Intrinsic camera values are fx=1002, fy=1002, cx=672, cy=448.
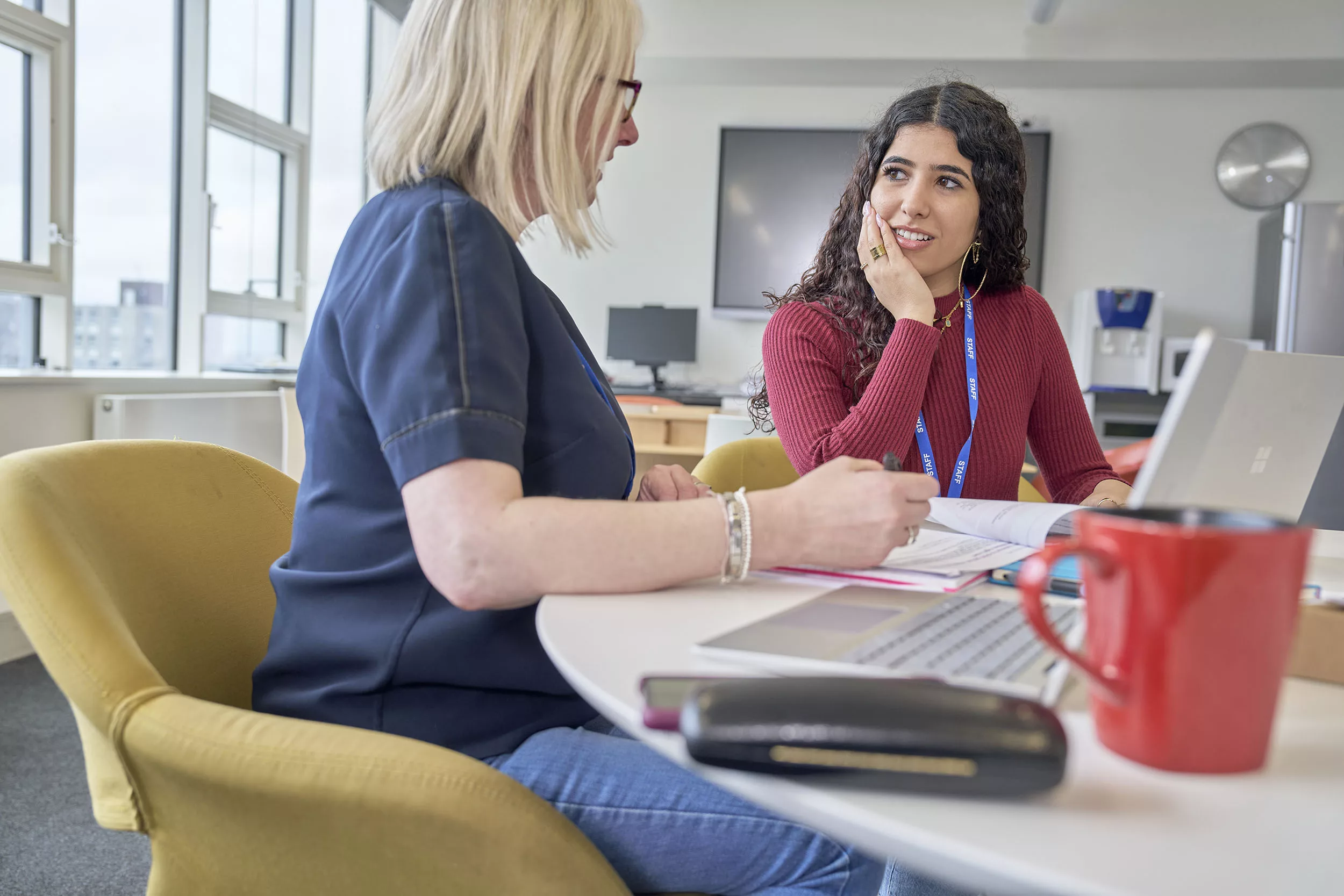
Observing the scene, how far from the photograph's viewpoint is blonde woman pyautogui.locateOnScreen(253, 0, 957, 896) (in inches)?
28.5

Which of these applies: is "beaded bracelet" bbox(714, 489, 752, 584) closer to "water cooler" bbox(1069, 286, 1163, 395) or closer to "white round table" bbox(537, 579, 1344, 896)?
"white round table" bbox(537, 579, 1344, 896)

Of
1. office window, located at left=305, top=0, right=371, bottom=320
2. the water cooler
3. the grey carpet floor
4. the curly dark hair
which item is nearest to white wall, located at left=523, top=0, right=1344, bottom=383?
the water cooler

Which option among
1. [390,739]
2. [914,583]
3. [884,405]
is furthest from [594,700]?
[884,405]

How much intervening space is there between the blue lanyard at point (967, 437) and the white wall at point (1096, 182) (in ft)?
13.0

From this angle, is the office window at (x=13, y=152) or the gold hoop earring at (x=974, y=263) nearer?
the gold hoop earring at (x=974, y=263)

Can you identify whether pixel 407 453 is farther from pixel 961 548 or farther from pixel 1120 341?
pixel 1120 341

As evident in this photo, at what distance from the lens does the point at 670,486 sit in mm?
1101

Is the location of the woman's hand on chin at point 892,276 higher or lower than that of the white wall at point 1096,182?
lower

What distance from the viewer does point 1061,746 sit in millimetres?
428

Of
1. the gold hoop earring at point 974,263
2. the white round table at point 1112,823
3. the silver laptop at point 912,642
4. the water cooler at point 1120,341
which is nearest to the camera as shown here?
the white round table at point 1112,823

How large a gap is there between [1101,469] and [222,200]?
3.80 meters

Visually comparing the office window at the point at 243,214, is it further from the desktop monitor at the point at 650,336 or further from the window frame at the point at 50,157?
the desktop monitor at the point at 650,336

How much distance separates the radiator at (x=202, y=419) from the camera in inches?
121

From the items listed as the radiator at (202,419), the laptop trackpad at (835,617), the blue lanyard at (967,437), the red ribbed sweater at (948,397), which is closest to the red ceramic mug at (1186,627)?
the laptop trackpad at (835,617)
